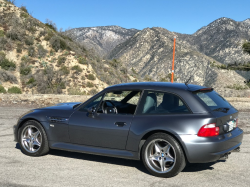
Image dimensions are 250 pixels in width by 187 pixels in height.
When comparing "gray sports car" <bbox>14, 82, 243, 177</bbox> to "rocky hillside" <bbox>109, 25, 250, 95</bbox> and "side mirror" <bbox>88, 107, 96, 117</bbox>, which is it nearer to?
"side mirror" <bbox>88, 107, 96, 117</bbox>

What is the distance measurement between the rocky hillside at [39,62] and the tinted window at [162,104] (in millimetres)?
20531

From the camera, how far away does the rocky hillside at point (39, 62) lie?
29.2 m

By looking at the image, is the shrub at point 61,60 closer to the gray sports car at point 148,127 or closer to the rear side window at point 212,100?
the gray sports car at point 148,127

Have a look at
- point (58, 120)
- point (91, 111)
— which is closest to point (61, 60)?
point (58, 120)

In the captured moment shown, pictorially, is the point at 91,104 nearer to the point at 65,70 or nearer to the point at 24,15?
the point at 65,70

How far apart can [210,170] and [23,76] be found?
26612 millimetres

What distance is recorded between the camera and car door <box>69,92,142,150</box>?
5730mm

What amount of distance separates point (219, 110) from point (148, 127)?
1.21 metres

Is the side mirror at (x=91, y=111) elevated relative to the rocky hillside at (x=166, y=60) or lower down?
lower down

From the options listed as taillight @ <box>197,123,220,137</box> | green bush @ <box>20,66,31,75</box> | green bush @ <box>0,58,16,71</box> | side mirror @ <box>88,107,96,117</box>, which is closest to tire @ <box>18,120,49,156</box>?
side mirror @ <box>88,107,96,117</box>

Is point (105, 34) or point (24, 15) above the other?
point (105, 34)

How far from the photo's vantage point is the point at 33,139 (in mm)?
6652

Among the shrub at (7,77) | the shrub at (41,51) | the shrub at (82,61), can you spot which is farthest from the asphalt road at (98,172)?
the shrub at (41,51)

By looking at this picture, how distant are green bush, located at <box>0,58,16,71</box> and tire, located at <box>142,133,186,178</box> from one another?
27.4m
